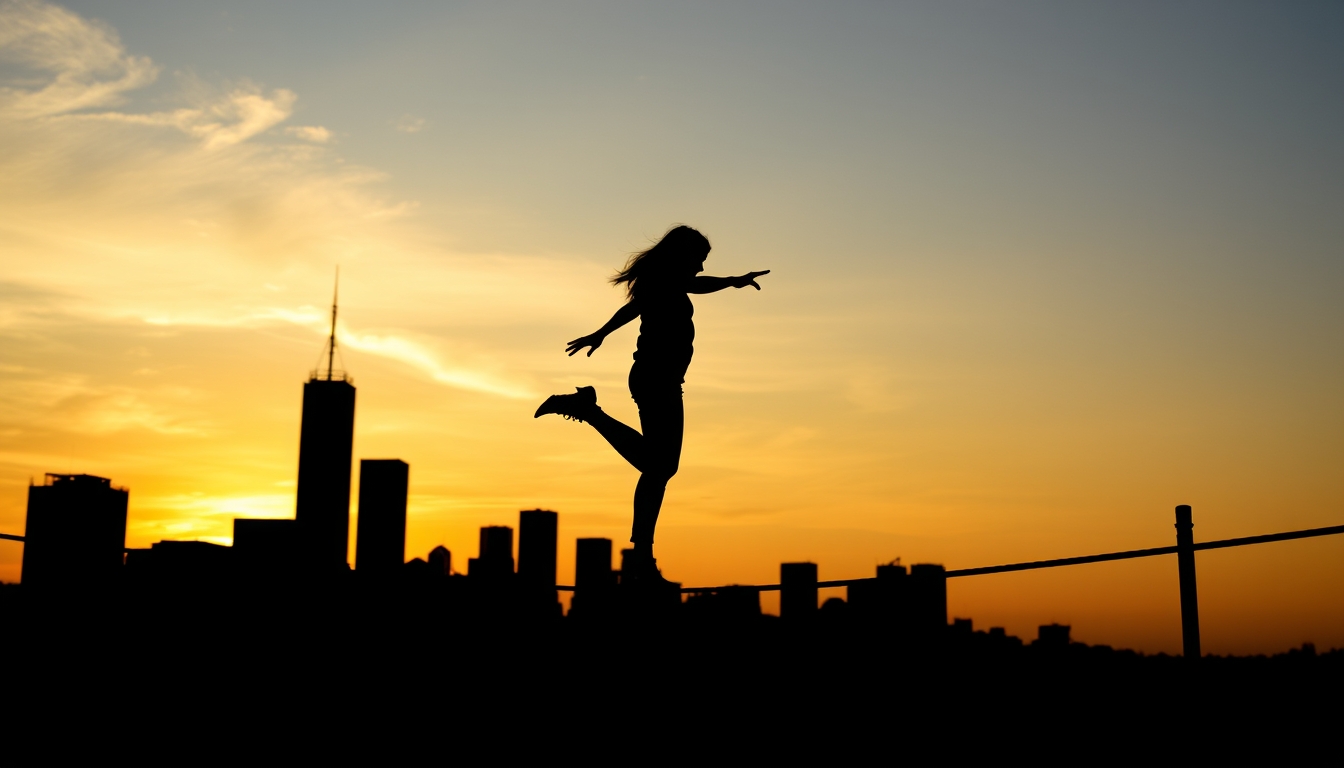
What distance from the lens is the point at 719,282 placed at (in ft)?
30.4

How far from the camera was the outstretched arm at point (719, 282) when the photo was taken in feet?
30.1

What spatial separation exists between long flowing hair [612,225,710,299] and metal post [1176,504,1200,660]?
4151 millimetres

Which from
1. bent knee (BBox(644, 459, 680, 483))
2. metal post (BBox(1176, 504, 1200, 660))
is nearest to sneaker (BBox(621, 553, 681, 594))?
bent knee (BBox(644, 459, 680, 483))

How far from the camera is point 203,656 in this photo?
9.08m

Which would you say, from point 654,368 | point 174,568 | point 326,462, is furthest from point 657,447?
point 326,462

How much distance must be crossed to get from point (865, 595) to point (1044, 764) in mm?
3211

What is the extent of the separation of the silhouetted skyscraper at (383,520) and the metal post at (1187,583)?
23.5 feet

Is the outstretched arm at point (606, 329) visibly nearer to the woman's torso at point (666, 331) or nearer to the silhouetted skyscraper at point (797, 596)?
the woman's torso at point (666, 331)

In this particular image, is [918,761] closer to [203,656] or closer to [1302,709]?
[1302,709]

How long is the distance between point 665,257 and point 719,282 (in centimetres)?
49

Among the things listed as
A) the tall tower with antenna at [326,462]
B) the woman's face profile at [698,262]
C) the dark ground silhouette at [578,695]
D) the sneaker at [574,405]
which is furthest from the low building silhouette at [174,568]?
the tall tower with antenna at [326,462]

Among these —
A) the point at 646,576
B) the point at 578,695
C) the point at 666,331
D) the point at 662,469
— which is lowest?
the point at 578,695

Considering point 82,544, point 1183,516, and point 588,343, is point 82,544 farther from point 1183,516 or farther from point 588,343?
point 1183,516

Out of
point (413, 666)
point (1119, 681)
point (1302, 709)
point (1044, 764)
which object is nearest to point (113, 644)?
point (413, 666)
